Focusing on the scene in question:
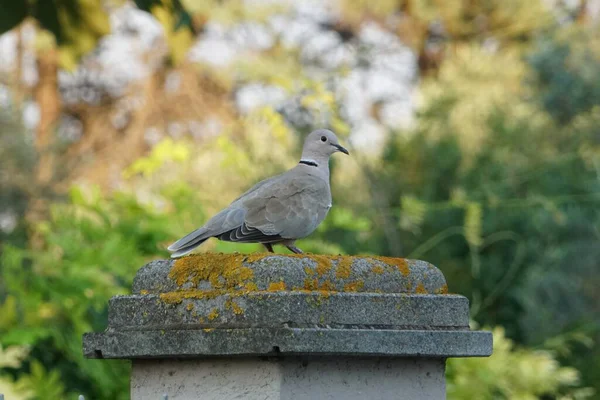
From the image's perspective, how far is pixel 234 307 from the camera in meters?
2.61

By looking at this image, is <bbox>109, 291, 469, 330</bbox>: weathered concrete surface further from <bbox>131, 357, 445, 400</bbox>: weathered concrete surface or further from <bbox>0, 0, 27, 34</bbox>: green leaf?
<bbox>0, 0, 27, 34</bbox>: green leaf

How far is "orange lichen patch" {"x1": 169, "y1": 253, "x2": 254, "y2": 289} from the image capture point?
270 centimetres

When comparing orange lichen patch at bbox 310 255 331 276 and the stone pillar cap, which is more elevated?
orange lichen patch at bbox 310 255 331 276

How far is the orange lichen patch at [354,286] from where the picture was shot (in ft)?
9.12

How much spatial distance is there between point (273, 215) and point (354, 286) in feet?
2.60

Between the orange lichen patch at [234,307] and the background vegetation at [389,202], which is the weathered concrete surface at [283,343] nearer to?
the orange lichen patch at [234,307]

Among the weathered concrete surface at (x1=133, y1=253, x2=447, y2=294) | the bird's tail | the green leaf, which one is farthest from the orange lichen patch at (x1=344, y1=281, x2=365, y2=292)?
the green leaf

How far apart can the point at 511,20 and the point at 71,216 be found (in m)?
10.7

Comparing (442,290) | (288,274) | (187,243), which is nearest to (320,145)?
(187,243)

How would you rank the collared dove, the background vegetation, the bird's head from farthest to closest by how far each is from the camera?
1. the background vegetation
2. the bird's head
3. the collared dove

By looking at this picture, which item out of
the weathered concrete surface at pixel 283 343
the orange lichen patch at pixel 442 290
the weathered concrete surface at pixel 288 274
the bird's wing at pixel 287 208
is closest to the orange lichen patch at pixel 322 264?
the weathered concrete surface at pixel 288 274

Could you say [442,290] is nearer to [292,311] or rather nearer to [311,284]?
[311,284]

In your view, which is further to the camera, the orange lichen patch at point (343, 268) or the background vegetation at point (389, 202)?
the background vegetation at point (389, 202)

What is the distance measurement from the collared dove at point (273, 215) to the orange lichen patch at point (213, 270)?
389 millimetres
